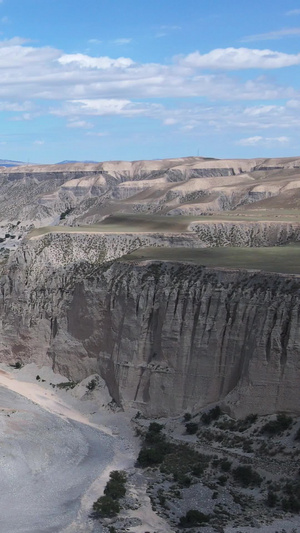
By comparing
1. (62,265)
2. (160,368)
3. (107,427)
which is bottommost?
(107,427)

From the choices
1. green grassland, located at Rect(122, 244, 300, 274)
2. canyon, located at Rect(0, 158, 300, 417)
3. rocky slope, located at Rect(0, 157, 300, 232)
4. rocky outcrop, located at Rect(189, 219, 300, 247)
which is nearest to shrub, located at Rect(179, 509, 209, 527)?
canyon, located at Rect(0, 158, 300, 417)

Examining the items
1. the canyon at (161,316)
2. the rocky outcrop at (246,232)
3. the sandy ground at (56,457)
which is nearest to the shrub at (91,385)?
the canyon at (161,316)

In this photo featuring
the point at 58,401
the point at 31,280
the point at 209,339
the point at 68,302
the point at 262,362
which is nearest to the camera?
the point at 262,362

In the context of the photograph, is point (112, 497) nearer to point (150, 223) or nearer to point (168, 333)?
point (168, 333)

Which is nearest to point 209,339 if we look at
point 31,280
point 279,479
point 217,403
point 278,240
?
point 217,403

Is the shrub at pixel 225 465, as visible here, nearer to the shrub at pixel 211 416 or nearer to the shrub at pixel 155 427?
the shrub at pixel 211 416

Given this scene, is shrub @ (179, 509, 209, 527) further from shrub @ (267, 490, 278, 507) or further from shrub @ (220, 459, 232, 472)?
shrub @ (220, 459, 232, 472)

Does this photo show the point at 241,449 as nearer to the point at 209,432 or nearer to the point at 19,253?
the point at 209,432

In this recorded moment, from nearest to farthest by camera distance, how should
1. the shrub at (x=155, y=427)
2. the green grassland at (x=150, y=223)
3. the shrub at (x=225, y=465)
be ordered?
the shrub at (x=225, y=465) < the shrub at (x=155, y=427) < the green grassland at (x=150, y=223)
